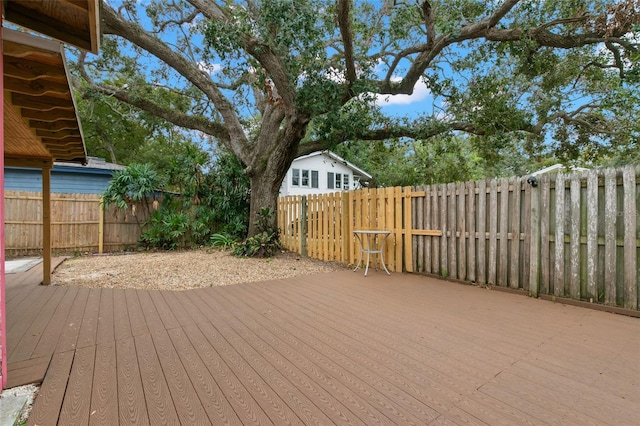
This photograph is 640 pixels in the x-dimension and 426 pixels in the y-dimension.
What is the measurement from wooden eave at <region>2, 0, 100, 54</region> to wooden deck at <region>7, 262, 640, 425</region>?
2377mm

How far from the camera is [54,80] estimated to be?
253cm

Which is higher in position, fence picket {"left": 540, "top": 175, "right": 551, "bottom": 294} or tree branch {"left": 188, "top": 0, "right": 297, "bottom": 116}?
tree branch {"left": 188, "top": 0, "right": 297, "bottom": 116}

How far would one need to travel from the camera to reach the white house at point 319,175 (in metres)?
19.4

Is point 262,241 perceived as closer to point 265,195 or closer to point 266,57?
point 265,195

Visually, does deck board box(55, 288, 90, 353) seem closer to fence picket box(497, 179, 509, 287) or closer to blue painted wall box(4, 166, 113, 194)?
fence picket box(497, 179, 509, 287)

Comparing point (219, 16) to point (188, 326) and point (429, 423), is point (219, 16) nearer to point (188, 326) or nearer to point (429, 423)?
point (188, 326)

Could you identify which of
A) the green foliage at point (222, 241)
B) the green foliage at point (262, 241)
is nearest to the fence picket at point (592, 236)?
the green foliage at point (262, 241)

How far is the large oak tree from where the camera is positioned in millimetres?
5703

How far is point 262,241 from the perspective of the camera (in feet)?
26.6

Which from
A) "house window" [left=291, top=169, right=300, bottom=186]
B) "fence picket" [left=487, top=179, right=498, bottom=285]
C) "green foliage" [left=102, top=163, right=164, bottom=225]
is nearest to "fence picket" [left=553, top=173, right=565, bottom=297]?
"fence picket" [left=487, top=179, right=498, bottom=285]

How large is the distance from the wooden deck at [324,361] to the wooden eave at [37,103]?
213 cm

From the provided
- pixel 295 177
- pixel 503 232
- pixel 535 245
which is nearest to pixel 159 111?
pixel 503 232

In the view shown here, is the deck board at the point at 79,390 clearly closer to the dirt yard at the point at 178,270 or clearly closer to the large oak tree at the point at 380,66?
the dirt yard at the point at 178,270

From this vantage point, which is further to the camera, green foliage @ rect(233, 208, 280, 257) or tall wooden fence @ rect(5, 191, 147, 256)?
tall wooden fence @ rect(5, 191, 147, 256)
